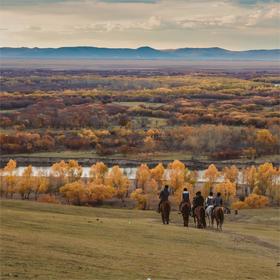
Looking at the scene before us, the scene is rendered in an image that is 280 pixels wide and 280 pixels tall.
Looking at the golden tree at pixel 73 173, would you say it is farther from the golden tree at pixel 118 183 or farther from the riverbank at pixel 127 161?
the riverbank at pixel 127 161

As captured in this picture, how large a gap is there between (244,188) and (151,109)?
10011 centimetres

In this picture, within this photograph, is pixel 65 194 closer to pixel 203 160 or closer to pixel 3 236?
pixel 203 160

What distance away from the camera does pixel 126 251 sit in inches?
846

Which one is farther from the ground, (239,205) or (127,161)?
(239,205)

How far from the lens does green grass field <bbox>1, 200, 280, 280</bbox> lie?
17375 mm

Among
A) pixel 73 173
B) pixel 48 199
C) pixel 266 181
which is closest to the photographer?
pixel 48 199

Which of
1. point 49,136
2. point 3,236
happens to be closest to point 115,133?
point 49,136

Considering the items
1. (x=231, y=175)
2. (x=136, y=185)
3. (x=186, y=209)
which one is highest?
(x=186, y=209)

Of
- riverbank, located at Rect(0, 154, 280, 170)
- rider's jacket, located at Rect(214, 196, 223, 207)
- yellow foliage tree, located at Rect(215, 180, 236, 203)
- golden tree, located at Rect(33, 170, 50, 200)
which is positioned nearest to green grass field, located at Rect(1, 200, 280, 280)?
rider's jacket, located at Rect(214, 196, 223, 207)

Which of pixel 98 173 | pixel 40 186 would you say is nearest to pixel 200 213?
pixel 40 186

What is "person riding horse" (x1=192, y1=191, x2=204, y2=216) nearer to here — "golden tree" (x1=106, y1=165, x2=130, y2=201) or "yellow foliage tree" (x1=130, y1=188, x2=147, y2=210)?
"yellow foliage tree" (x1=130, y1=188, x2=147, y2=210)

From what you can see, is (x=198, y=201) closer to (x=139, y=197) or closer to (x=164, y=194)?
(x=164, y=194)

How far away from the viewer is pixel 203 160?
11381cm

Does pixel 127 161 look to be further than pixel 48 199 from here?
Yes
